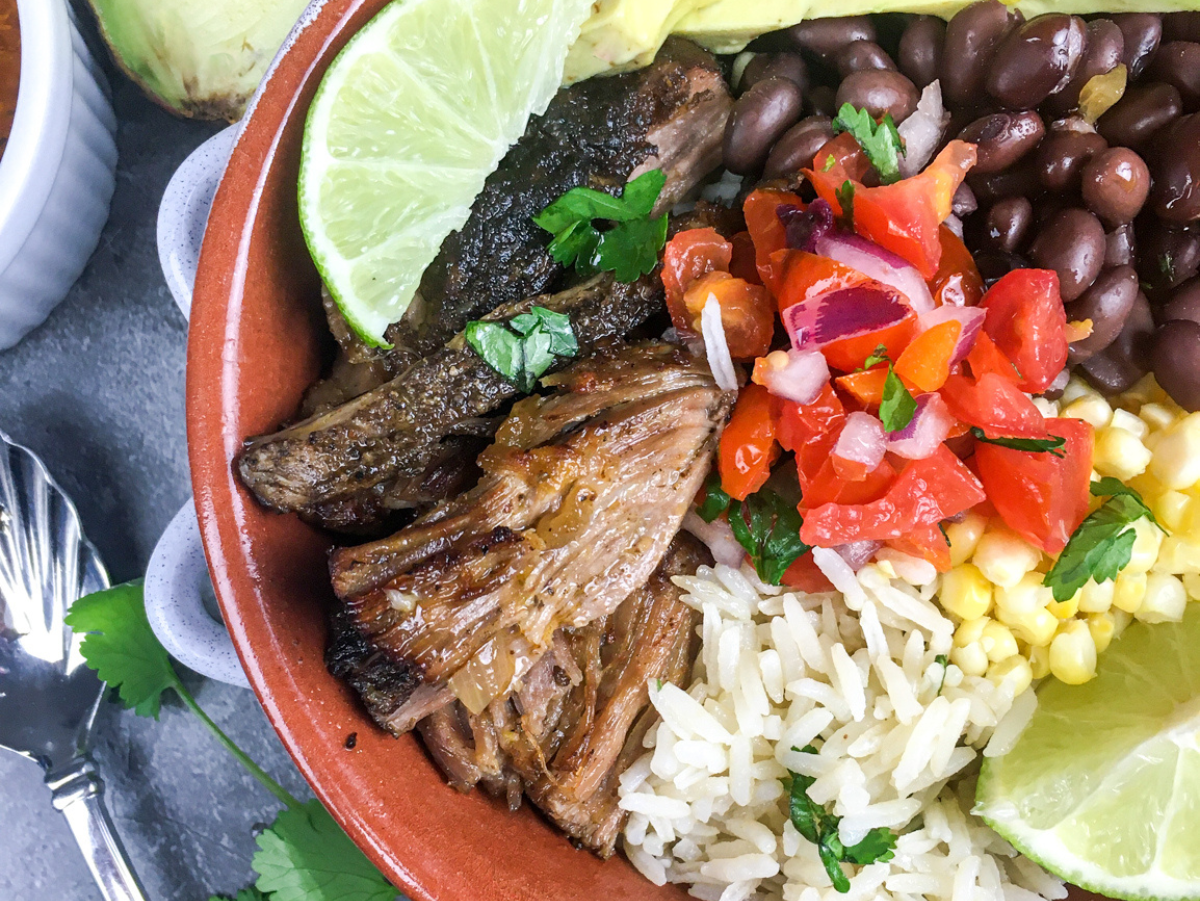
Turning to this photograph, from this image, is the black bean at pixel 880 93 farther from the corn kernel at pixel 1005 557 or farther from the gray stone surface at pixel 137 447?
the gray stone surface at pixel 137 447

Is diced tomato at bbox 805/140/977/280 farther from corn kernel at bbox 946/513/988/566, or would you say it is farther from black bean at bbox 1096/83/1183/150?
corn kernel at bbox 946/513/988/566

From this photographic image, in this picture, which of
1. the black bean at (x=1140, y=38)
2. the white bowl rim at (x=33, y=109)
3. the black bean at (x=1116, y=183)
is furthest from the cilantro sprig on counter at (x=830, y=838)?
the white bowl rim at (x=33, y=109)

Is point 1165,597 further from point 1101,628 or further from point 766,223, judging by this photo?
point 766,223

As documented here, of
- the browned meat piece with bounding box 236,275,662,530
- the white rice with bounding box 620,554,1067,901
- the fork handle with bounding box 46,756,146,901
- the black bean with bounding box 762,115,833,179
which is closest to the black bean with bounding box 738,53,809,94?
the black bean with bounding box 762,115,833,179

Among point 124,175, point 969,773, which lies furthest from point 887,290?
point 124,175

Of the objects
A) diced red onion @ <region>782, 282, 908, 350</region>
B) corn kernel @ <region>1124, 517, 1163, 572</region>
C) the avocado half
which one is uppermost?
the avocado half

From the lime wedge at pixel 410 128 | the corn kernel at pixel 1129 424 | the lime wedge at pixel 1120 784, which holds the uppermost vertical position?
the lime wedge at pixel 410 128
